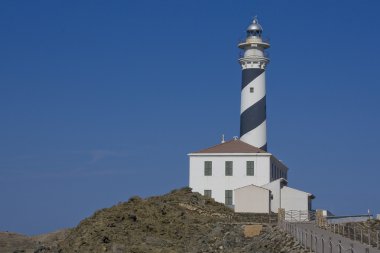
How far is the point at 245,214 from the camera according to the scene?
38.6m

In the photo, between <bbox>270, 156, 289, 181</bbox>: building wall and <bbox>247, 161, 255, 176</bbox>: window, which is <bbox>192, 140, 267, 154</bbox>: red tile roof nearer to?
<bbox>247, 161, 255, 176</bbox>: window

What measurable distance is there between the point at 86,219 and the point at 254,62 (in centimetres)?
1722

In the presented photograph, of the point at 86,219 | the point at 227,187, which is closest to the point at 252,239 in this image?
the point at 86,219

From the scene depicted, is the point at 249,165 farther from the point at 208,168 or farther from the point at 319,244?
the point at 319,244

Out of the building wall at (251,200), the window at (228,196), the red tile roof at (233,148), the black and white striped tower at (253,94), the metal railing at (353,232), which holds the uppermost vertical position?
the black and white striped tower at (253,94)

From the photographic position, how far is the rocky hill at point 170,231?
98.8ft

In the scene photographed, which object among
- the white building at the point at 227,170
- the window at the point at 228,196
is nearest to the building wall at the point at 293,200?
the white building at the point at 227,170

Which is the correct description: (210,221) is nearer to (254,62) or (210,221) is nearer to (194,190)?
(194,190)

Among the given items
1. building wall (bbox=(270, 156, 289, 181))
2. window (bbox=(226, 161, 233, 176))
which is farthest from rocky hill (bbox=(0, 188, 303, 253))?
building wall (bbox=(270, 156, 289, 181))

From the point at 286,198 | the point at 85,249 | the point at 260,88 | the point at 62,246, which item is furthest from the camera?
the point at 260,88

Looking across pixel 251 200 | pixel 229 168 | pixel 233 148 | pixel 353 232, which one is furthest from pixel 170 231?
pixel 233 148

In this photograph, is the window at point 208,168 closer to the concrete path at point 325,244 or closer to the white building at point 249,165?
the white building at point 249,165

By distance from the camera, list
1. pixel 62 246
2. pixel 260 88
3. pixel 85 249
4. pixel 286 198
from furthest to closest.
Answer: pixel 260 88 → pixel 286 198 → pixel 62 246 → pixel 85 249

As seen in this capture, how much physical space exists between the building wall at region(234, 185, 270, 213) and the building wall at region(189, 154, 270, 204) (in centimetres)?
326
